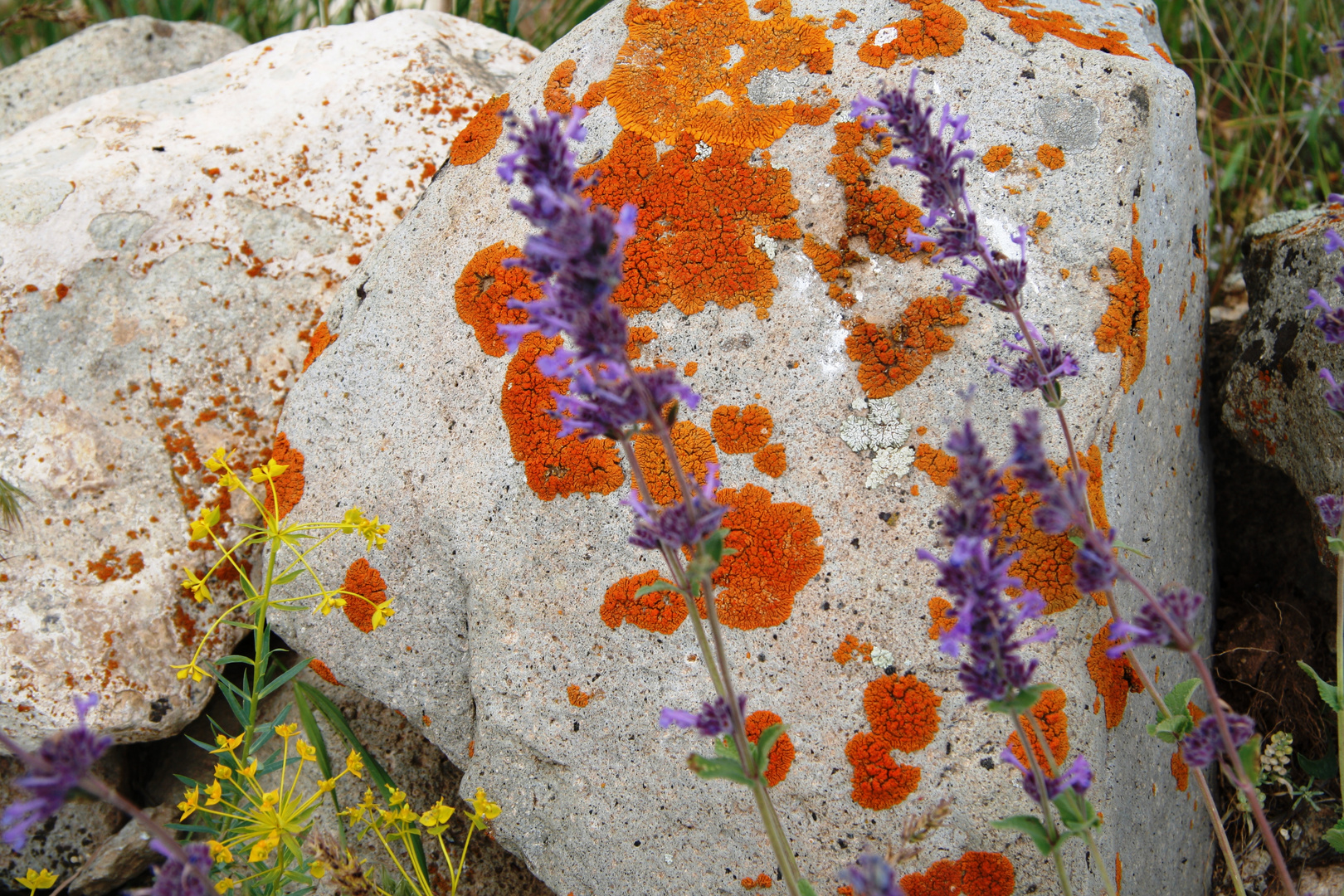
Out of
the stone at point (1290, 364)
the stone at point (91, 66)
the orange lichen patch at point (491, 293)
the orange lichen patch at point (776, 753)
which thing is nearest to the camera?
the orange lichen patch at point (776, 753)

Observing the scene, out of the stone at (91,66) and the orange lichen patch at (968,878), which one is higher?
the stone at (91,66)

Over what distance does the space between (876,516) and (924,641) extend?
0.41 metres

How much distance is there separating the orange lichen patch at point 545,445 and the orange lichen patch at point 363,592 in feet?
2.43

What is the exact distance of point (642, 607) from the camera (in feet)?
9.43

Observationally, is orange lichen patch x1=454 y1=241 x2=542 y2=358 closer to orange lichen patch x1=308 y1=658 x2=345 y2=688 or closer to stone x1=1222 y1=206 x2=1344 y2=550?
orange lichen patch x1=308 y1=658 x2=345 y2=688

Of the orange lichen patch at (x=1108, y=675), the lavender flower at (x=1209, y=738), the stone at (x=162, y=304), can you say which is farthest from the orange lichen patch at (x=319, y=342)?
the lavender flower at (x=1209, y=738)

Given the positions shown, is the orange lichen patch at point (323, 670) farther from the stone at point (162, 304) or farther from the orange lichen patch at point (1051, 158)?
the orange lichen patch at point (1051, 158)

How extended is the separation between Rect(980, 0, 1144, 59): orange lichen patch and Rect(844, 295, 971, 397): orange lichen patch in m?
1.16

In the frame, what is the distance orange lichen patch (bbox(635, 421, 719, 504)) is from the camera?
113 inches

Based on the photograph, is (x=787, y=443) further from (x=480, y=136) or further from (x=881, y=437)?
(x=480, y=136)

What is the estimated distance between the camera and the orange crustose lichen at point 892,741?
8.65 ft

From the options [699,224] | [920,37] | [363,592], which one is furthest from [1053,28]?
[363,592]

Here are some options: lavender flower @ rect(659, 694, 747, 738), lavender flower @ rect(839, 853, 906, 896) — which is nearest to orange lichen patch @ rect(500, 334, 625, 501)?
lavender flower @ rect(659, 694, 747, 738)

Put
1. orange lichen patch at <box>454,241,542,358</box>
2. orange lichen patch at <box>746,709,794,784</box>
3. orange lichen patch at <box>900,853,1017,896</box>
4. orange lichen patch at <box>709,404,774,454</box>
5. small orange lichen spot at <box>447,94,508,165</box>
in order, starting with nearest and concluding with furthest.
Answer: orange lichen patch at <box>900,853,1017,896</box>, orange lichen patch at <box>746,709,794,784</box>, orange lichen patch at <box>709,404,774,454</box>, orange lichen patch at <box>454,241,542,358</box>, small orange lichen spot at <box>447,94,508,165</box>
